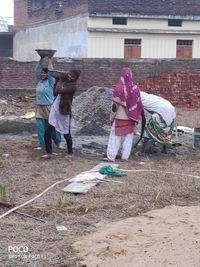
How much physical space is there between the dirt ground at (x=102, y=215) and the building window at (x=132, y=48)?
60.7 feet

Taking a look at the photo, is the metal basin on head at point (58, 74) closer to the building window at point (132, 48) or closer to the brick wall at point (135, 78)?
the brick wall at point (135, 78)

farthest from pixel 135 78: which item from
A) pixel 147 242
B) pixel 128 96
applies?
pixel 147 242

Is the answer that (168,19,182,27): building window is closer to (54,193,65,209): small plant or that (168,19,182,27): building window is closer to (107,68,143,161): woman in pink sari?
(107,68,143,161): woman in pink sari

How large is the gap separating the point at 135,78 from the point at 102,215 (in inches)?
572

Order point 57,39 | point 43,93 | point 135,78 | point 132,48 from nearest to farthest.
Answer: point 43,93, point 135,78, point 132,48, point 57,39

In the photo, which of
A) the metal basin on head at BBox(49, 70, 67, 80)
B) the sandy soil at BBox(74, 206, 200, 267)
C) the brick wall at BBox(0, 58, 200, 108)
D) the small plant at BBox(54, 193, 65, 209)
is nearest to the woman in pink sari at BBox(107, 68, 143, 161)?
the metal basin on head at BBox(49, 70, 67, 80)

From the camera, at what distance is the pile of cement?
483 inches

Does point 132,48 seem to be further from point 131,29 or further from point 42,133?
point 42,133

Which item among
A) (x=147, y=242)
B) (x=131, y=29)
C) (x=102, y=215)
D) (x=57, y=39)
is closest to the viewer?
(x=147, y=242)

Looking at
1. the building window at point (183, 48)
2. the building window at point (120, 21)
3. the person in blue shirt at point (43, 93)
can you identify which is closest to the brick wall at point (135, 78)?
the building window at point (120, 21)

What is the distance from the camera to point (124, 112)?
30.7 ft

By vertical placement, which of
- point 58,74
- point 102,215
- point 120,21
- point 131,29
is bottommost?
point 102,215

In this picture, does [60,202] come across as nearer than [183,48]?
Yes

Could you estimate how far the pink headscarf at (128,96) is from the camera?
927 centimetres
